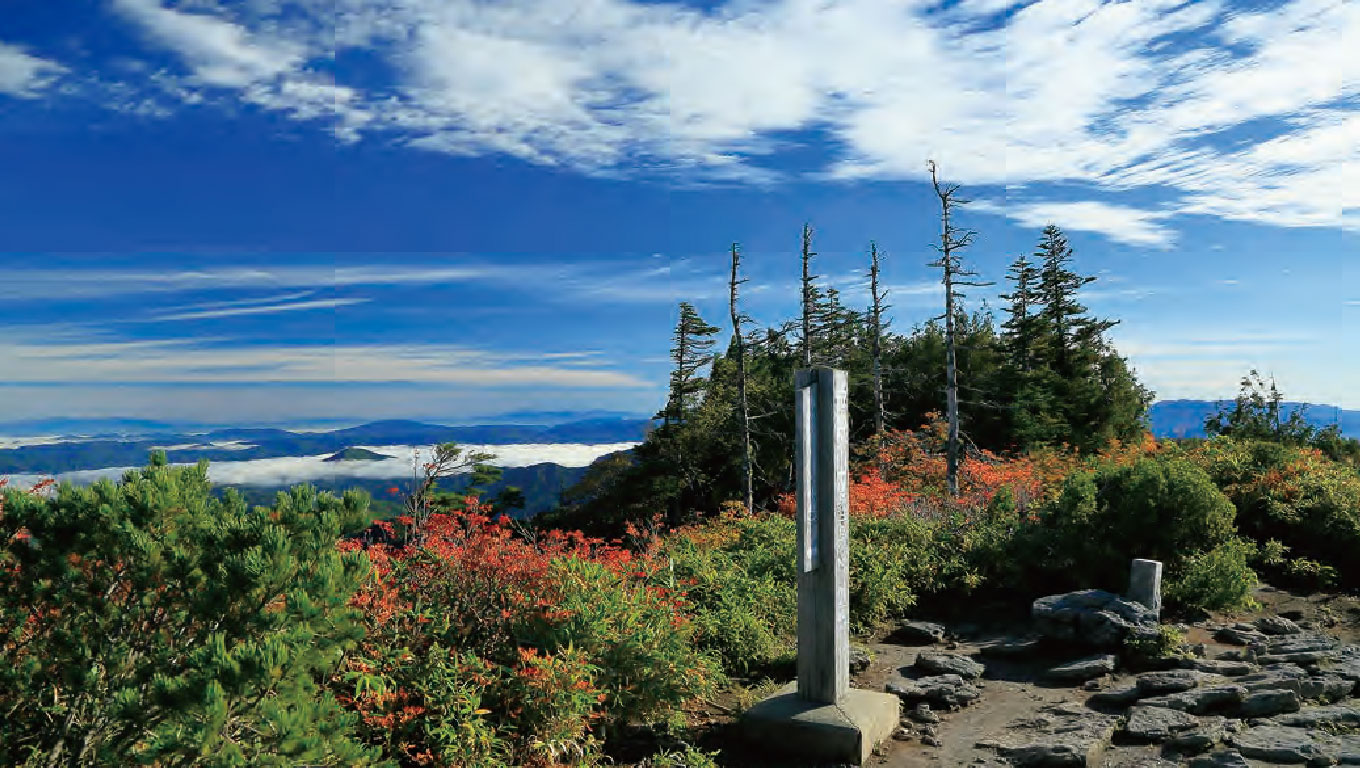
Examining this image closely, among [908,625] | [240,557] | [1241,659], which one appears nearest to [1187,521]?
[1241,659]

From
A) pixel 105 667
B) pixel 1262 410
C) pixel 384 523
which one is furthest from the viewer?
pixel 1262 410

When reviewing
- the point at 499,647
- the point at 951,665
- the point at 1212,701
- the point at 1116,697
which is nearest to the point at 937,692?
the point at 951,665

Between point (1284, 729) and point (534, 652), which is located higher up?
point (534, 652)

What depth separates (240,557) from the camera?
3.11 m

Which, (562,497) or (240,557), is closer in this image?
(240,557)

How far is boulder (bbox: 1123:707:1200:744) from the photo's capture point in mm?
5418

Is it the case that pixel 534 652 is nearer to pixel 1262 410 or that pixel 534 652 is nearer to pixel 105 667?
pixel 105 667

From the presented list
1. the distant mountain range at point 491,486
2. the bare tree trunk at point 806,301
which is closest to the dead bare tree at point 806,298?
the bare tree trunk at point 806,301

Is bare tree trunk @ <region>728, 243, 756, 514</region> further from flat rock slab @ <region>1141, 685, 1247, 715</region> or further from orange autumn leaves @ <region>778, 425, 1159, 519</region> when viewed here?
flat rock slab @ <region>1141, 685, 1247, 715</region>

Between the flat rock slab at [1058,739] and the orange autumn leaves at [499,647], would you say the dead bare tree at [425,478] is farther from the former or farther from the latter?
the flat rock slab at [1058,739]

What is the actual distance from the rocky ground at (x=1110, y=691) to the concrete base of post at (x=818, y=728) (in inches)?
4.8

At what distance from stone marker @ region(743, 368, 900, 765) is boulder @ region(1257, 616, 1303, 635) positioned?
4.56 m

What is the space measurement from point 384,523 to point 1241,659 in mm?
7001

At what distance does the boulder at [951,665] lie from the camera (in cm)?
702
